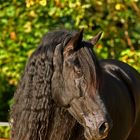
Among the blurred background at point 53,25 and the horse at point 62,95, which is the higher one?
the horse at point 62,95

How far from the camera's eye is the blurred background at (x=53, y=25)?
6.15 m

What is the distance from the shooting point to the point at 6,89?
22.9 feet

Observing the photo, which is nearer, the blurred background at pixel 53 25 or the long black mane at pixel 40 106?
the long black mane at pixel 40 106

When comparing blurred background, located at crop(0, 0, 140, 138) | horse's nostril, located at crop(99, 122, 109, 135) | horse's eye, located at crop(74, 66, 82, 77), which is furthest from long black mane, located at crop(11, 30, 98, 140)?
blurred background, located at crop(0, 0, 140, 138)

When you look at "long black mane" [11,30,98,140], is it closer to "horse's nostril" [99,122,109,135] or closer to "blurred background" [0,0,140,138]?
"horse's nostril" [99,122,109,135]

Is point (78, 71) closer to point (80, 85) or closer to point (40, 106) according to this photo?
point (80, 85)

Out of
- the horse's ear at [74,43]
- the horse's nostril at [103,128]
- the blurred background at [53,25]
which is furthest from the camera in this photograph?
the blurred background at [53,25]

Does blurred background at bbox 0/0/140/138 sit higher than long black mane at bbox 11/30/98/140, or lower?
→ lower

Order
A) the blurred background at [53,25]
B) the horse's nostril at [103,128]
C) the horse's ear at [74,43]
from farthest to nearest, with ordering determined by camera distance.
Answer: the blurred background at [53,25] < the horse's ear at [74,43] < the horse's nostril at [103,128]

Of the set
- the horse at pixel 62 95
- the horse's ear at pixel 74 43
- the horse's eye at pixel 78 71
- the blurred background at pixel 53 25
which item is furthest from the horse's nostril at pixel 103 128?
the blurred background at pixel 53 25

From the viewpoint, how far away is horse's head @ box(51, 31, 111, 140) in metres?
2.72

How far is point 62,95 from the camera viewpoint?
281cm

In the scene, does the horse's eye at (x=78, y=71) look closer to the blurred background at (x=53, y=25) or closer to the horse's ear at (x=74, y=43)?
the horse's ear at (x=74, y=43)

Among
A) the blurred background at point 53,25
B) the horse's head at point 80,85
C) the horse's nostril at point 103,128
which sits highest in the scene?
the horse's head at point 80,85
